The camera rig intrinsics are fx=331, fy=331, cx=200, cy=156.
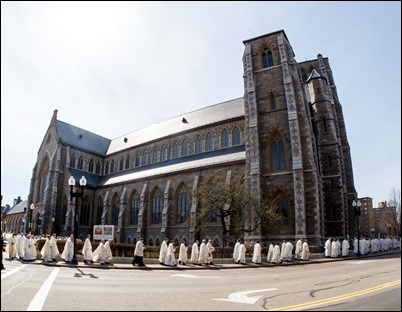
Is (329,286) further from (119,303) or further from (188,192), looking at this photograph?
(188,192)

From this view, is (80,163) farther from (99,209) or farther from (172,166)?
A: (172,166)

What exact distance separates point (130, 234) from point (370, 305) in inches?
1518

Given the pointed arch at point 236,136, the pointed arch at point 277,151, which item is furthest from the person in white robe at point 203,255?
the pointed arch at point 236,136

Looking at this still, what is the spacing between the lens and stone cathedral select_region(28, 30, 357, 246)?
101 ft

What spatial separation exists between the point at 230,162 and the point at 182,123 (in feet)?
51.3

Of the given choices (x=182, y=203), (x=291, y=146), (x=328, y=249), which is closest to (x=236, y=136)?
(x=291, y=146)

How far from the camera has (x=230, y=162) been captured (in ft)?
114

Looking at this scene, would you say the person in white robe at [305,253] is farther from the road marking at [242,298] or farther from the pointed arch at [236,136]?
the road marking at [242,298]

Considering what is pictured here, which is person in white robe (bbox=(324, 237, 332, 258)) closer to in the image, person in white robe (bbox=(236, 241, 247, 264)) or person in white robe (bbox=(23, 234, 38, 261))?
person in white robe (bbox=(236, 241, 247, 264))

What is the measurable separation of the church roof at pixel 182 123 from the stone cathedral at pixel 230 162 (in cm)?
23

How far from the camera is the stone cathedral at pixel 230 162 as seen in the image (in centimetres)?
3080

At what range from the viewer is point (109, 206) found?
156ft

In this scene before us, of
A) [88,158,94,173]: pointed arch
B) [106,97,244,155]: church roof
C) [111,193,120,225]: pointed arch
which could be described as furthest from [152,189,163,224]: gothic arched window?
[88,158,94,173]: pointed arch

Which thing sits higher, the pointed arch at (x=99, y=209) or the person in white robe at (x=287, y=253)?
the pointed arch at (x=99, y=209)
